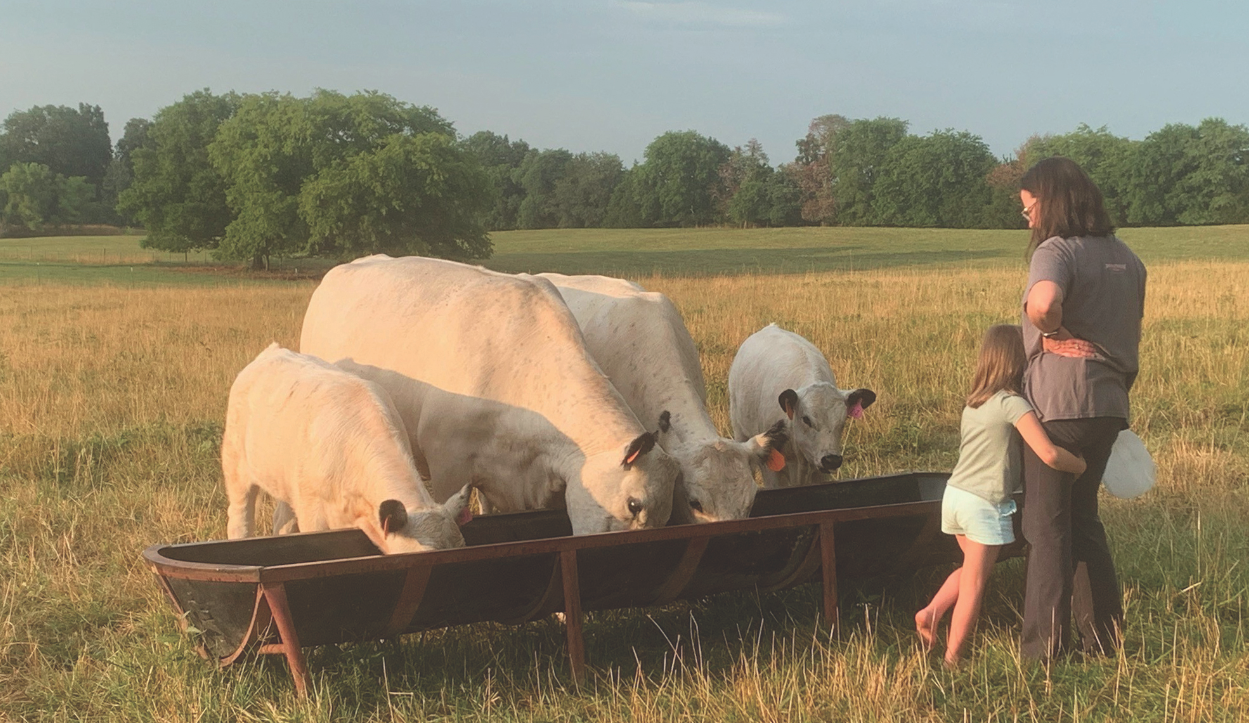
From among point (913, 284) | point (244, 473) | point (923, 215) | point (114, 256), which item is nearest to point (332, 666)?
point (244, 473)

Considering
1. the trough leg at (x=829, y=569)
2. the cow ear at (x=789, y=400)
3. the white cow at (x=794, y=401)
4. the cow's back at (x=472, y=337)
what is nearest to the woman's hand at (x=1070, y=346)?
the trough leg at (x=829, y=569)

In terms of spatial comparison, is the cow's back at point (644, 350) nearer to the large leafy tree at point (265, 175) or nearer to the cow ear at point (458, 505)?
the cow ear at point (458, 505)

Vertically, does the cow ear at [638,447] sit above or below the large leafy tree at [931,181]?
below

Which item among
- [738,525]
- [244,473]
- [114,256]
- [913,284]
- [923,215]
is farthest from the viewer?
[923,215]

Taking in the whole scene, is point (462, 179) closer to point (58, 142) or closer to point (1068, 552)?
point (1068, 552)

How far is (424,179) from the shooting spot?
54000mm

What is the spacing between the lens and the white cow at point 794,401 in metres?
8.04

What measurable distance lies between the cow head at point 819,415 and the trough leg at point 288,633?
425 centimetres

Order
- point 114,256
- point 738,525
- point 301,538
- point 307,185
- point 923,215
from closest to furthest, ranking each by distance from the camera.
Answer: point 738,525
point 301,538
point 307,185
point 114,256
point 923,215

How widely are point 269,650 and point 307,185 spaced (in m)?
51.2

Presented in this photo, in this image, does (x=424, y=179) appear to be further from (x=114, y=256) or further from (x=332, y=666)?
(x=332, y=666)

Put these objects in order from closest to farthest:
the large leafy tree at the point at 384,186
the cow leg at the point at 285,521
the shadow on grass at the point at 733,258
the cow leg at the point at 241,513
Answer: the cow leg at the point at 241,513, the cow leg at the point at 285,521, the large leafy tree at the point at 384,186, the shadow on grass at the point at 733,258

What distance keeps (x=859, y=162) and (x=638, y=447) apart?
115501mm

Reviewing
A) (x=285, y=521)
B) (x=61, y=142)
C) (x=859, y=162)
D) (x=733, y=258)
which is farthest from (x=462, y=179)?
(x=61, y=142)
